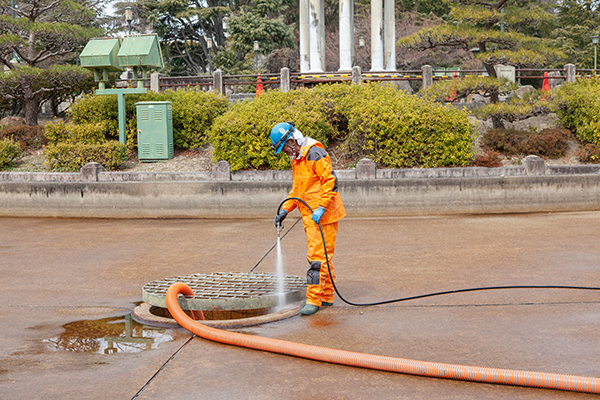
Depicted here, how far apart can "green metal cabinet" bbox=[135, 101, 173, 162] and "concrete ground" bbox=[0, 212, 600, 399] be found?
3.91 meters

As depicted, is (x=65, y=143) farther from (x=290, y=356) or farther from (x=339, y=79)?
(x=339, y=79)

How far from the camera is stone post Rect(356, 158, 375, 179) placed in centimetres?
1183

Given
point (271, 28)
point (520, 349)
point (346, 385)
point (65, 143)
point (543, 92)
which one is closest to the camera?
point (346, 385)

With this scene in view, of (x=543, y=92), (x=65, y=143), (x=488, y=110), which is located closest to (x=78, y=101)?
(x=65, y=143)

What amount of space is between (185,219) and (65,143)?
12.7ft

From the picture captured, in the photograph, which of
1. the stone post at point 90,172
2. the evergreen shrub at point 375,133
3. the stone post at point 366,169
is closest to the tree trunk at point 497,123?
the evergreen shrub at point 375,133

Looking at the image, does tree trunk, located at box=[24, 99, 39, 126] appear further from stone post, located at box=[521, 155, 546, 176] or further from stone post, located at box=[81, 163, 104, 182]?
stone post, located at box=[521, 155, 546, 176]

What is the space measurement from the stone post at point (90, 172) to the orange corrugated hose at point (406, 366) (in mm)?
8209

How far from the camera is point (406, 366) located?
4.06 metres

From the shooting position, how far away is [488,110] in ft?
45.1

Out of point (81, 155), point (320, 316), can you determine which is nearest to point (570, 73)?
point (81, 155)

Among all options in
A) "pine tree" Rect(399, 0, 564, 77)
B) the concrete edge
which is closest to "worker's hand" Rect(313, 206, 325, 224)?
the concrete edge

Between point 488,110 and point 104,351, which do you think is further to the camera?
point 488,110

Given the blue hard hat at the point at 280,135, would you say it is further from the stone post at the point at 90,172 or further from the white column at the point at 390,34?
the white column at the point at 390,34
